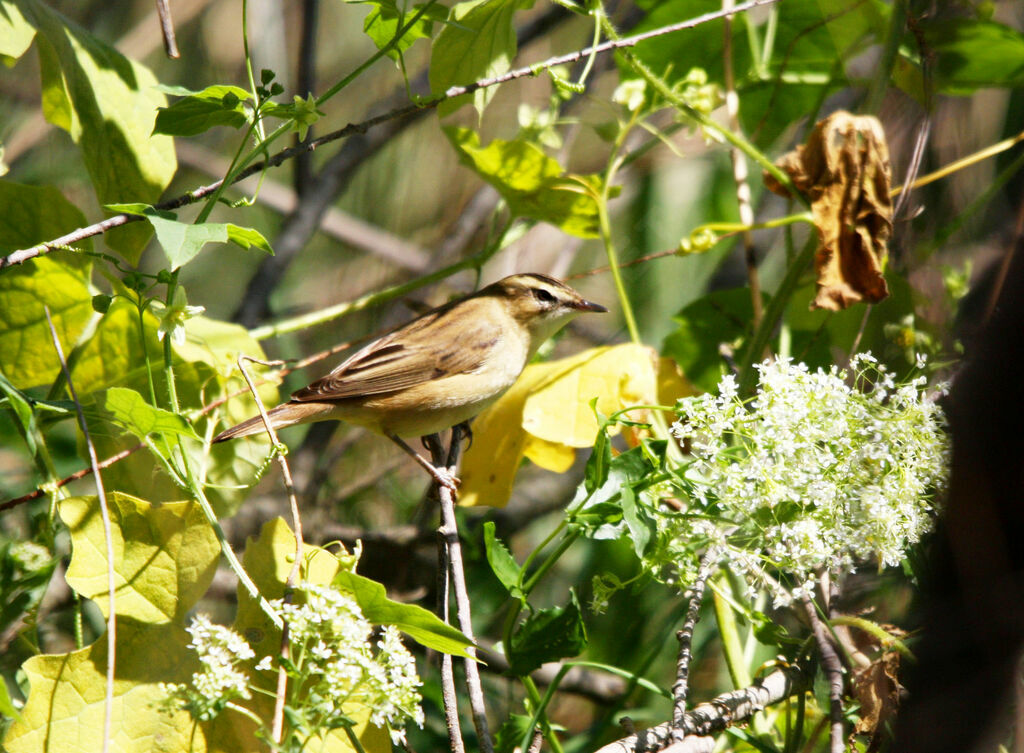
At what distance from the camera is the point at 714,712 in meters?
1.32

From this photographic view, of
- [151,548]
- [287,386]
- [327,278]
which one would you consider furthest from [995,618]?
[327,278]

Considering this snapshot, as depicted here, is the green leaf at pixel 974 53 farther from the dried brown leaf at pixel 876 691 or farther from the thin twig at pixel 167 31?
the thin twig at pixel 167 31

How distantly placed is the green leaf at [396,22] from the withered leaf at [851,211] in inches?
31.2

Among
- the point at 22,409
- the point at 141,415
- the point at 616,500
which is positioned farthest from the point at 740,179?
the point at 22,409

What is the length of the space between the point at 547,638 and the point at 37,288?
118cm

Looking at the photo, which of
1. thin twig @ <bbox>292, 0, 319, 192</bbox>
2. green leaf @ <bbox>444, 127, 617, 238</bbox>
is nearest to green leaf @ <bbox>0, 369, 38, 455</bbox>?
green leaf @ <bbox>444, 127, 617, 238</bbox>

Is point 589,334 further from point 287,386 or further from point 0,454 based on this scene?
point 0,454

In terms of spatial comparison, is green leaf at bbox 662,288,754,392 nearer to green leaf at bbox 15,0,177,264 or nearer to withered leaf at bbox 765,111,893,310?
withered leaf at bbox 765,111,893,310

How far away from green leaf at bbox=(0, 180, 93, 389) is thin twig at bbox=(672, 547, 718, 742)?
121 cm

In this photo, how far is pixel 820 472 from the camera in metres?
1.18

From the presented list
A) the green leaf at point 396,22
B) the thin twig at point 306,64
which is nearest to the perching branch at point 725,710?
the green leaf at point 396,22

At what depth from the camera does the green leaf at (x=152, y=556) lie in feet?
4.35

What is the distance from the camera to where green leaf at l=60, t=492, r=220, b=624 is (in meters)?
1.33

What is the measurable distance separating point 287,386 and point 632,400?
1.62 m
